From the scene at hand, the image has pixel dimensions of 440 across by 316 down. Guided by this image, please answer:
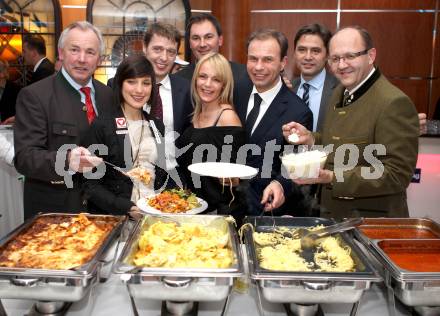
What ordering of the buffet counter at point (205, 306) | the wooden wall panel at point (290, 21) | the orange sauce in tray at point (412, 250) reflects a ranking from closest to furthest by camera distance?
the buffet counter at point (205, 306) < the orange sauce in tray at point (412, 250) < the wooden wall panel at point (290, 21)

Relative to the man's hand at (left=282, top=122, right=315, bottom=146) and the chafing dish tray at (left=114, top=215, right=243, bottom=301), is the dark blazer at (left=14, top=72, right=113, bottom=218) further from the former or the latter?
the chafing dish tray at (left=114, top=215, right=243, bottom=301)

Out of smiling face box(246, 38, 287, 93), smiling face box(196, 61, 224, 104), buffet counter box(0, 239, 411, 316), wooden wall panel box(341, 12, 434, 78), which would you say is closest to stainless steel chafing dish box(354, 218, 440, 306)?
buffet counter box(0, 239, 411, 316)

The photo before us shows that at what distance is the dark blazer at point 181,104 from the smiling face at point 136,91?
0.39 meters

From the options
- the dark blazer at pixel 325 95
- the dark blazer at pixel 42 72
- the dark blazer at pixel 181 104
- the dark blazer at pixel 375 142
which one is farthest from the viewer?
the dark blazer at pixel 42 72

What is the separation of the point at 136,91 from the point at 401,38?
186 inches

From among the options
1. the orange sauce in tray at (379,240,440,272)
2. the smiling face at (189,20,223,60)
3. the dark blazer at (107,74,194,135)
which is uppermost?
the smiling face at (189,20,223,60)

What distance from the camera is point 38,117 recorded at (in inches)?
84.6

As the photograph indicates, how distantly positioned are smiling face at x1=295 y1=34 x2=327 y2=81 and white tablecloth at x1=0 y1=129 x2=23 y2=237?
2.20 m

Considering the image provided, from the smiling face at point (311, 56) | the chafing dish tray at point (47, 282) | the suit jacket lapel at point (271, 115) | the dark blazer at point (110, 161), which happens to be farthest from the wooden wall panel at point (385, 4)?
the chafing dish tray at point (47, 282)

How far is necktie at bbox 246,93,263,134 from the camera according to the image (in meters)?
2.34

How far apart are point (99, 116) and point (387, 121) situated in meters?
1.32

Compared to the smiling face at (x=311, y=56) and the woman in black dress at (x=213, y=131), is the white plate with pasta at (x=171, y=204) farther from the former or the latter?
the smiling face at (x=311, y=56)

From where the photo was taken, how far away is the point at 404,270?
1.18m

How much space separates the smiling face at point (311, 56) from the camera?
116 inches
